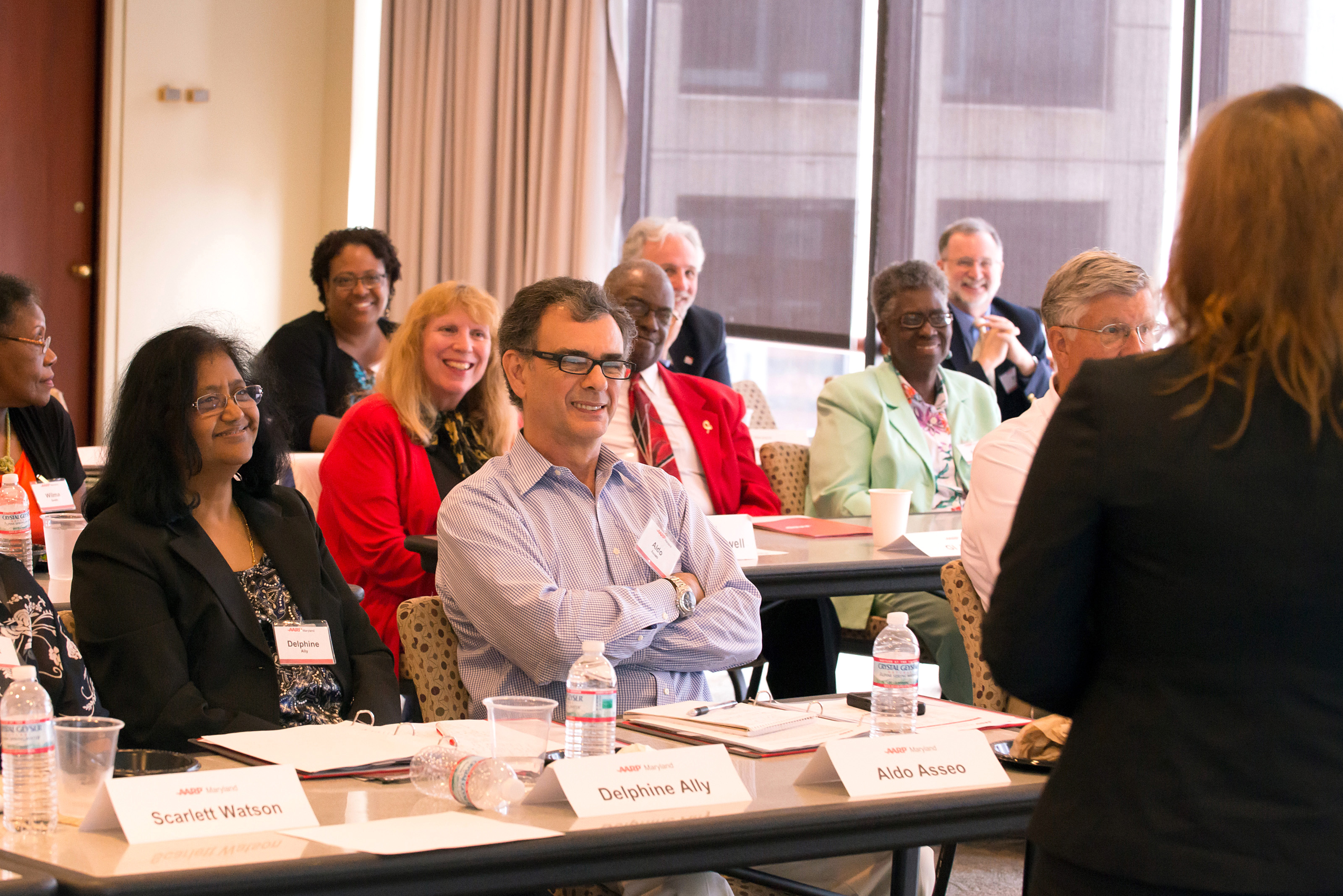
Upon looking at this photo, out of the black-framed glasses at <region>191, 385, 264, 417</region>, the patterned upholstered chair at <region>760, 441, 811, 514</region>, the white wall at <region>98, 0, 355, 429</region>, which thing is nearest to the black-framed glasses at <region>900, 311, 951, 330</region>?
the patterned upholstered chair at <region>760, 441, 811, 514</region>

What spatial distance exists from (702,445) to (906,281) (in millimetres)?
822

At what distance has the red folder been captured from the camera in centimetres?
380

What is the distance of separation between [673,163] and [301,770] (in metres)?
5.94

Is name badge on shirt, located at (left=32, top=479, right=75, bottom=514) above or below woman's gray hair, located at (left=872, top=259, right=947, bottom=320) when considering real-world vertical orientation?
below

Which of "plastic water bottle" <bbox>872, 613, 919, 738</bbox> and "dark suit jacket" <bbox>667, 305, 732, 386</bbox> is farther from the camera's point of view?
"dark suit jacket" <bbox>667, 305, 732, 386</bbox>

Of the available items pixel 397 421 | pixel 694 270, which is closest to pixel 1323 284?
pixel 397 421

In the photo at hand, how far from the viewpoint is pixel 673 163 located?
24.4 feet

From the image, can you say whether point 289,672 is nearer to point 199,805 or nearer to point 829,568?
point 199,805

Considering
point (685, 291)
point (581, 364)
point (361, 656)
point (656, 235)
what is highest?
point (656, 235)

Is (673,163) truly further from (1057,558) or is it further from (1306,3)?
(1057,558)

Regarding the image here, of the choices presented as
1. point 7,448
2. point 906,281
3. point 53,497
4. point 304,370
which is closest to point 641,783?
point 53,497

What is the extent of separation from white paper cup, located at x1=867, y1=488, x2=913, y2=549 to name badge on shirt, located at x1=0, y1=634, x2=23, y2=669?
212 cm

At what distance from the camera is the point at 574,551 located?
2.57 m

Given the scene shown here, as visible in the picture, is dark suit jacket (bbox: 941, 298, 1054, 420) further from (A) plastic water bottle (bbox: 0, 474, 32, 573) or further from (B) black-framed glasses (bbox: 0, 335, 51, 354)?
(A) plastic water bottle (bbox: 0, 474, 32, 573)
